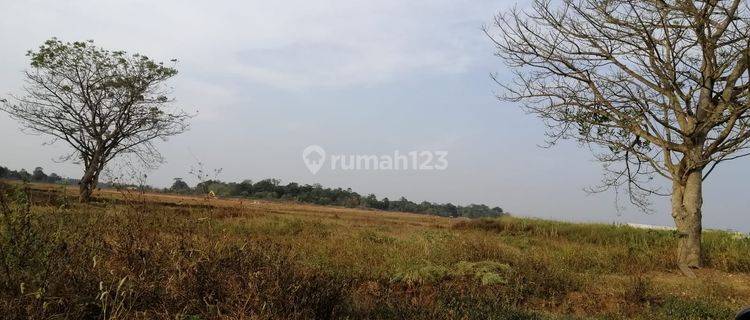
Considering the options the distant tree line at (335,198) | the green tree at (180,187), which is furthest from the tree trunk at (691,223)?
the distant tree line at (335,198)

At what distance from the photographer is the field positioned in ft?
14.0

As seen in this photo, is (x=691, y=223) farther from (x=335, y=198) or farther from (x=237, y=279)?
(x=335, y=198)

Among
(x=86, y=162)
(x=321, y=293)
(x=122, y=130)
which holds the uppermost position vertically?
(x=122, y=130)

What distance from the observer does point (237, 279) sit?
4590mm

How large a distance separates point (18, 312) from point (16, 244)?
2.63 feet

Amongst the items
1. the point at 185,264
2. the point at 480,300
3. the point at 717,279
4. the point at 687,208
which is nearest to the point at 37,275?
the point at 185,264

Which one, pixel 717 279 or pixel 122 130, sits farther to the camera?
pixel 122 130

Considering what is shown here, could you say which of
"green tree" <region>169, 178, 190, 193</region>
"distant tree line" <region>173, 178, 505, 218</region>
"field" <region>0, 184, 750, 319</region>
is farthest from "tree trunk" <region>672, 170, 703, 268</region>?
"distant tree line" <region>173, 178, 505, 218</region>

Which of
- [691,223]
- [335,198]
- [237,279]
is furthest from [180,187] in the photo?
[335,198]

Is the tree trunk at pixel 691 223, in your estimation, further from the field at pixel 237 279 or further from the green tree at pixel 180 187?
the green tree at pixel 180 187

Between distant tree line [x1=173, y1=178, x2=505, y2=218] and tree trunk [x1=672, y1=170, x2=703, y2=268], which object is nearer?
tree trunk [x1=672, y1=170, x2=703, y2=268]

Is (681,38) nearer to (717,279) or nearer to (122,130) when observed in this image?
(717,279)

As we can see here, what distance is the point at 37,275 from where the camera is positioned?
4.09m

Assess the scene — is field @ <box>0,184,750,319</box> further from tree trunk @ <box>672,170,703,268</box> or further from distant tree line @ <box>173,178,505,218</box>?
distant tree line @ <box>173,178,505,218</box>
